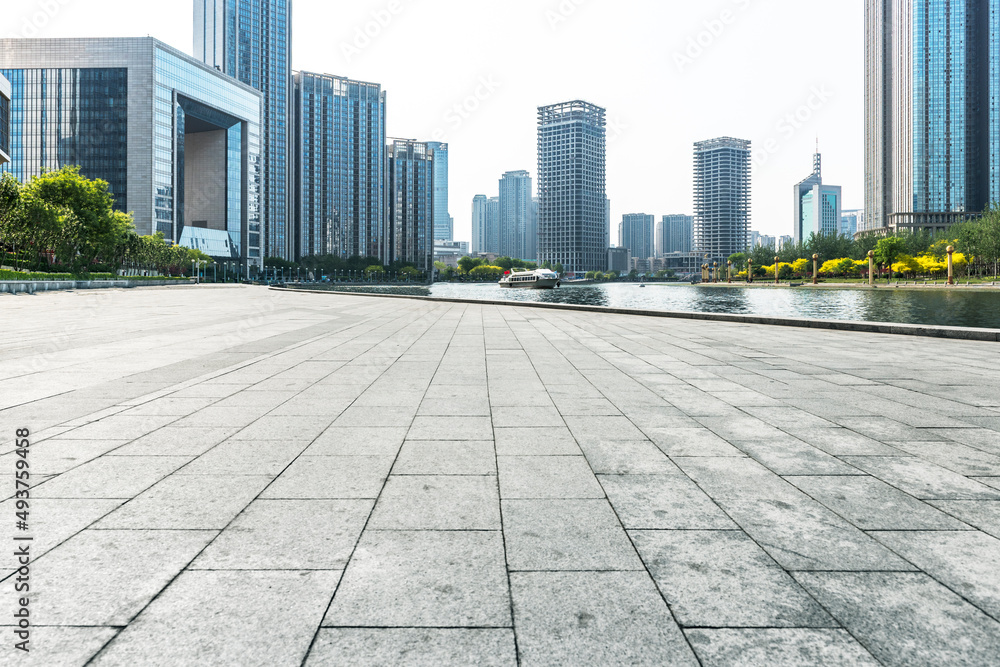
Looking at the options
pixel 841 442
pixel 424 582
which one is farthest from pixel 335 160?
pixel 424 582

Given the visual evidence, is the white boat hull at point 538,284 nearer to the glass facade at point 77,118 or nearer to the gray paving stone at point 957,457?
the glass facade at point 77,118

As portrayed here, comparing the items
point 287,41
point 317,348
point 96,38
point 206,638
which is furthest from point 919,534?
point 287,41

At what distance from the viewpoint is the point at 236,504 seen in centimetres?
375

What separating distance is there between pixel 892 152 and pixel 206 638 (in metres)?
203

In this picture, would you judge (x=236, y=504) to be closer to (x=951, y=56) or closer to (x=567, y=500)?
(x=567, y=500)

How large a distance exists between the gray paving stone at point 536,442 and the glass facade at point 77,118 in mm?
140831

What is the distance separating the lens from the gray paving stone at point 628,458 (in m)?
4.46

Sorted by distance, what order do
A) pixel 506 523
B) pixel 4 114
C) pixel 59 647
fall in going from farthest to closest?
pixel 4 114 < pixel 506 523 < pixel 59 647

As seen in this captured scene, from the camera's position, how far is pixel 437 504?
12.4 feet

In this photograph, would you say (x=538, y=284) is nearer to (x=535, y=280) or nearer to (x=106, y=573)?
(x=535, y=280)

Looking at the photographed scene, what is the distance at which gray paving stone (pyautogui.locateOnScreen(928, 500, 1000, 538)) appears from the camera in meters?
3.42

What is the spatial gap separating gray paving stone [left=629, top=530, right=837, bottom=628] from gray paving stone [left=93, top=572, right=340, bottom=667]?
1556mm

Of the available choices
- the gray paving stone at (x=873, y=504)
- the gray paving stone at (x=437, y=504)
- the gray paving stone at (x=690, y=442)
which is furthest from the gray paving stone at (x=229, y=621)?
the gray paving stone at (x=690, y=442)

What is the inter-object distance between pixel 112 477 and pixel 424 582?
2.80 meters
